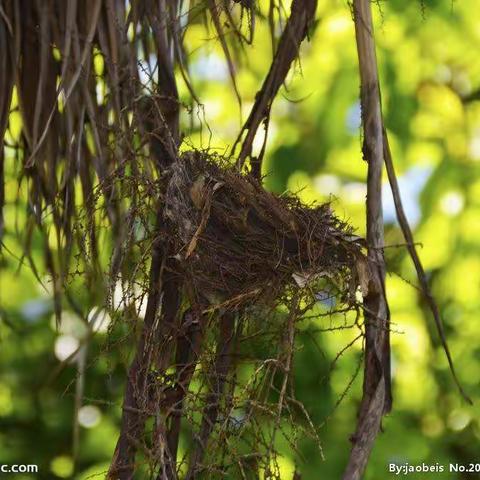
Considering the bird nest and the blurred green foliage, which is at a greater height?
the blurred green foliage

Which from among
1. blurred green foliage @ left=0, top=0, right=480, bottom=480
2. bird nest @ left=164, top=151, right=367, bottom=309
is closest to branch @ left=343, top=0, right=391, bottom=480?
bird nest @ left=164, top=151, right=367, bottom=309

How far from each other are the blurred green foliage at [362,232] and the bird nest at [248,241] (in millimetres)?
854

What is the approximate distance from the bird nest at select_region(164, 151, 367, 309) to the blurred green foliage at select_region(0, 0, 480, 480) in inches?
33.6

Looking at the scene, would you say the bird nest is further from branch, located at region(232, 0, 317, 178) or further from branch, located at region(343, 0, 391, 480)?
branch, located at region(232, 0, 317, 178)

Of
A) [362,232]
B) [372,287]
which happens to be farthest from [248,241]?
[362,232]

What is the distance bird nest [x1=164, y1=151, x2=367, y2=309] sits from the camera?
1.05 metres

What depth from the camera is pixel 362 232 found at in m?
1.92

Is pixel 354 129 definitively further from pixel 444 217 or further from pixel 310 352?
pixel 310 352

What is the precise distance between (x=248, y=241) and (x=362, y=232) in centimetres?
89

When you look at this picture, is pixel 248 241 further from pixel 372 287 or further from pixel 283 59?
pixel 283 59

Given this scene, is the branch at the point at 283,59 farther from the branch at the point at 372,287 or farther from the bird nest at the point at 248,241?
the bird nest at the point at 248,241

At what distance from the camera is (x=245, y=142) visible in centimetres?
127

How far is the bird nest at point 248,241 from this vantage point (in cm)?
105

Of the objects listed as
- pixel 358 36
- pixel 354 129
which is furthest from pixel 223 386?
pixel 354 129
